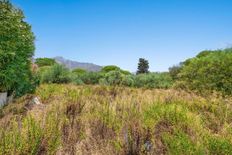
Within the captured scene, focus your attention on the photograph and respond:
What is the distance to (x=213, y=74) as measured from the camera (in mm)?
14523

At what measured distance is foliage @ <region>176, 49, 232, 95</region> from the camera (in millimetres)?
14016

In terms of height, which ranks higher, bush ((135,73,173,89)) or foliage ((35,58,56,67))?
foliage ((35,58,56,67))

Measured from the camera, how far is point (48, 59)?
62.2 meters

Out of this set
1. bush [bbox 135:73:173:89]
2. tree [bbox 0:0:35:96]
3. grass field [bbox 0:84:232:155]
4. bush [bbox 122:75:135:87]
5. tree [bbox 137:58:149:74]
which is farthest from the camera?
tree [bbox 137:58:149:74]

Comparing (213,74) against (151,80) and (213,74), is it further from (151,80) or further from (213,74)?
(151,80)

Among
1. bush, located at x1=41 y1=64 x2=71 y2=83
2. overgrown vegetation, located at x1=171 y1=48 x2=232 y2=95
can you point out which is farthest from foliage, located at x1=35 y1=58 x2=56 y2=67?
overgrown vegetation, located at x1=171 y1=48 x2=232 y2=95

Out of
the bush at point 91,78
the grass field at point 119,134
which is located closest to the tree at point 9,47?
the grass field at point 119,134

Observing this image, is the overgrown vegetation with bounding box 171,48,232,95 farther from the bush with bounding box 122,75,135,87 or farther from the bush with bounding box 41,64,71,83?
the bush with bounding box 41,64,71,83

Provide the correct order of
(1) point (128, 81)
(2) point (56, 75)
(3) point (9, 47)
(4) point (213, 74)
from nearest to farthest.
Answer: (3) point (9, 47), (4) point (213, 74), (2) point (56, 75), (1) point (128, 81)

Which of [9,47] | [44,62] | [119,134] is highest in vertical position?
[44,62]

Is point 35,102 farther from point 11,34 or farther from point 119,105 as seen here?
point 119,105

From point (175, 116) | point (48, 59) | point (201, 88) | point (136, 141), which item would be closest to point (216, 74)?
point (201, 88)

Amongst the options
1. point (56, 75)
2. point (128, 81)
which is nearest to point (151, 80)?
→ point (128, 81)

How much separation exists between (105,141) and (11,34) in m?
5.67
